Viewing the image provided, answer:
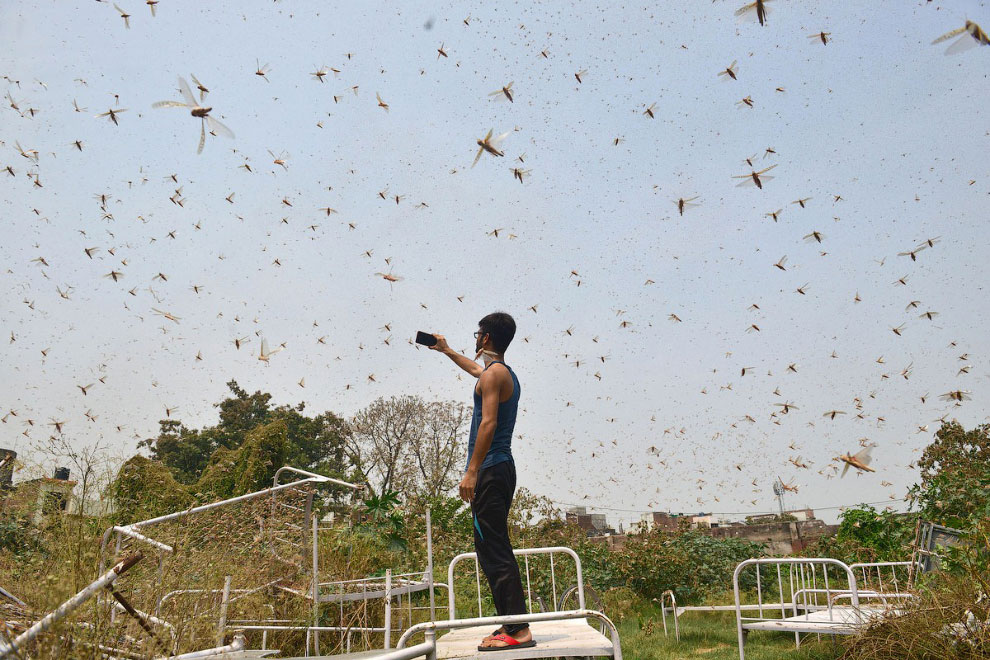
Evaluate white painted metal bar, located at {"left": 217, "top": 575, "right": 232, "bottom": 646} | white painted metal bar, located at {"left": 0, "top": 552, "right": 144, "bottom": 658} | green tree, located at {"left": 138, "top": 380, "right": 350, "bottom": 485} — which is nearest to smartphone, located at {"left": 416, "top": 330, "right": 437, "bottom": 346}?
white painted metal bar, located at {"left": 217, "top": 575, "right": 232, "bottom": 646}

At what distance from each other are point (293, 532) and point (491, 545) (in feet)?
16.3

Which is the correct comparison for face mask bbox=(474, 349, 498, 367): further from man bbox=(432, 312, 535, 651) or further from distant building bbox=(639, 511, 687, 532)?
distant building bbox=(639, 511, 687, 532)

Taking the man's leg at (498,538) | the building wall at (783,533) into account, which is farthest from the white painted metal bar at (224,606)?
the building wall at (783,533)

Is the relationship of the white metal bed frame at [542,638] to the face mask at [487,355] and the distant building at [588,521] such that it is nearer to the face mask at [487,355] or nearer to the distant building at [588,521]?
the face mask at [487,355]

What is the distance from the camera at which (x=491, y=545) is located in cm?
298

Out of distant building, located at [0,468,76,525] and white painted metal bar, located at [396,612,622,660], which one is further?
distant building, located at [0,468,76,525]

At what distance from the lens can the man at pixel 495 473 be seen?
288 cm

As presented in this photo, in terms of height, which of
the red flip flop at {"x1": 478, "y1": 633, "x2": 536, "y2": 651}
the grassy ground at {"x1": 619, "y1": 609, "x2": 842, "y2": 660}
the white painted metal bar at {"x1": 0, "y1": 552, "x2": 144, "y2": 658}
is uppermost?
the white painted metal bar at {"x1": 0, "y1": 552, "x2": 144, "y2": 658}

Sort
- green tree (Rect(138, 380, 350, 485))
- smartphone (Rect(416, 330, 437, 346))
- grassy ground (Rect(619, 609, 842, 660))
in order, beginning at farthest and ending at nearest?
green tree (Rect(138, 380, 350, 485)), grassy ground (Rect(619, 609, 842, 660)), smartphone (Rect(416, 330, 437, 346))

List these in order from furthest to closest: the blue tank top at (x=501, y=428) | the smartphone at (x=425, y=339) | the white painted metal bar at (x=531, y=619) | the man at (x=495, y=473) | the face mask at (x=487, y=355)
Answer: the smartphone at (x=425, y=339), the face mask at (x=487, y=355), the blue tank top at (x=501, y=428), the man at (x=495, y=473), the white painted metal bar at (x=531, y=619)

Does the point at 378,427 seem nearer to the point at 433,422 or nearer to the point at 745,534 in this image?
the point at 433,422

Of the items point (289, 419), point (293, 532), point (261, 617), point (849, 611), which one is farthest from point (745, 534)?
point (289, 419)

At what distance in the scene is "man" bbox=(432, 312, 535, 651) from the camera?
9.45ft

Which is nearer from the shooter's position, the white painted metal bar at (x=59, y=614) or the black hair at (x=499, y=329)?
the white painted metal bar at (x=59, y=614)
